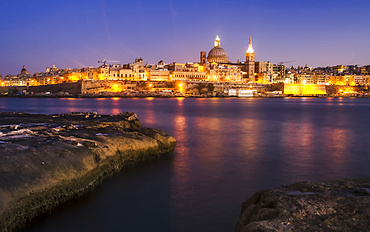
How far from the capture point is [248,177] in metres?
6.61

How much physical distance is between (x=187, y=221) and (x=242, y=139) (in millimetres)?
8378

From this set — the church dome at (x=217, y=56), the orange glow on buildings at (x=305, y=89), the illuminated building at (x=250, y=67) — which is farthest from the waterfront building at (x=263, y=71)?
the orange glow on buildings at (x=305, y=89)

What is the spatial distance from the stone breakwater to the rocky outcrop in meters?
2.53

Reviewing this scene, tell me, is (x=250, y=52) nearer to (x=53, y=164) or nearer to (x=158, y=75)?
(x=158, y=75)

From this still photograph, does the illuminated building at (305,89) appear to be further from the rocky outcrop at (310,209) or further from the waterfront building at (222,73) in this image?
the rocky outcrop at (310,209)

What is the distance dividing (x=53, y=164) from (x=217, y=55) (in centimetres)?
9863

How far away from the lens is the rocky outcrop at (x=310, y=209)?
8.43ft

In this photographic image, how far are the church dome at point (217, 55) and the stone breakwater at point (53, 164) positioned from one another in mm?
94530

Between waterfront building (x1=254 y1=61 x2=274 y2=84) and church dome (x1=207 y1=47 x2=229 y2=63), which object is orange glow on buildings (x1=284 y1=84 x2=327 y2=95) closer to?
waterfront building (x1=254 y1=61 x2=274 y2=84)

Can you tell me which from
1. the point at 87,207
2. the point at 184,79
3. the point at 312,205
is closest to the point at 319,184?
the point at 312,205

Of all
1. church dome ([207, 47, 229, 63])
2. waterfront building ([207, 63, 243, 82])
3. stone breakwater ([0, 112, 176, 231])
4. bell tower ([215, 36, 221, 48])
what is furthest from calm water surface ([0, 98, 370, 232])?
bell tower ([215, 36, 221, 48])

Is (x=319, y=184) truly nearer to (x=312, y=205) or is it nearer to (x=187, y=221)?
(x=312, y=205)

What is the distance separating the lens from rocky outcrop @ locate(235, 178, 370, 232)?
2.57 metres

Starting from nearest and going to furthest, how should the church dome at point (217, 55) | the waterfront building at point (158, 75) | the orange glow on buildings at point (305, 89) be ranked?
the waterfront building at point (158, 75), the orange glow on buildings at point (305, 89), the church dome at point (217, 55)
